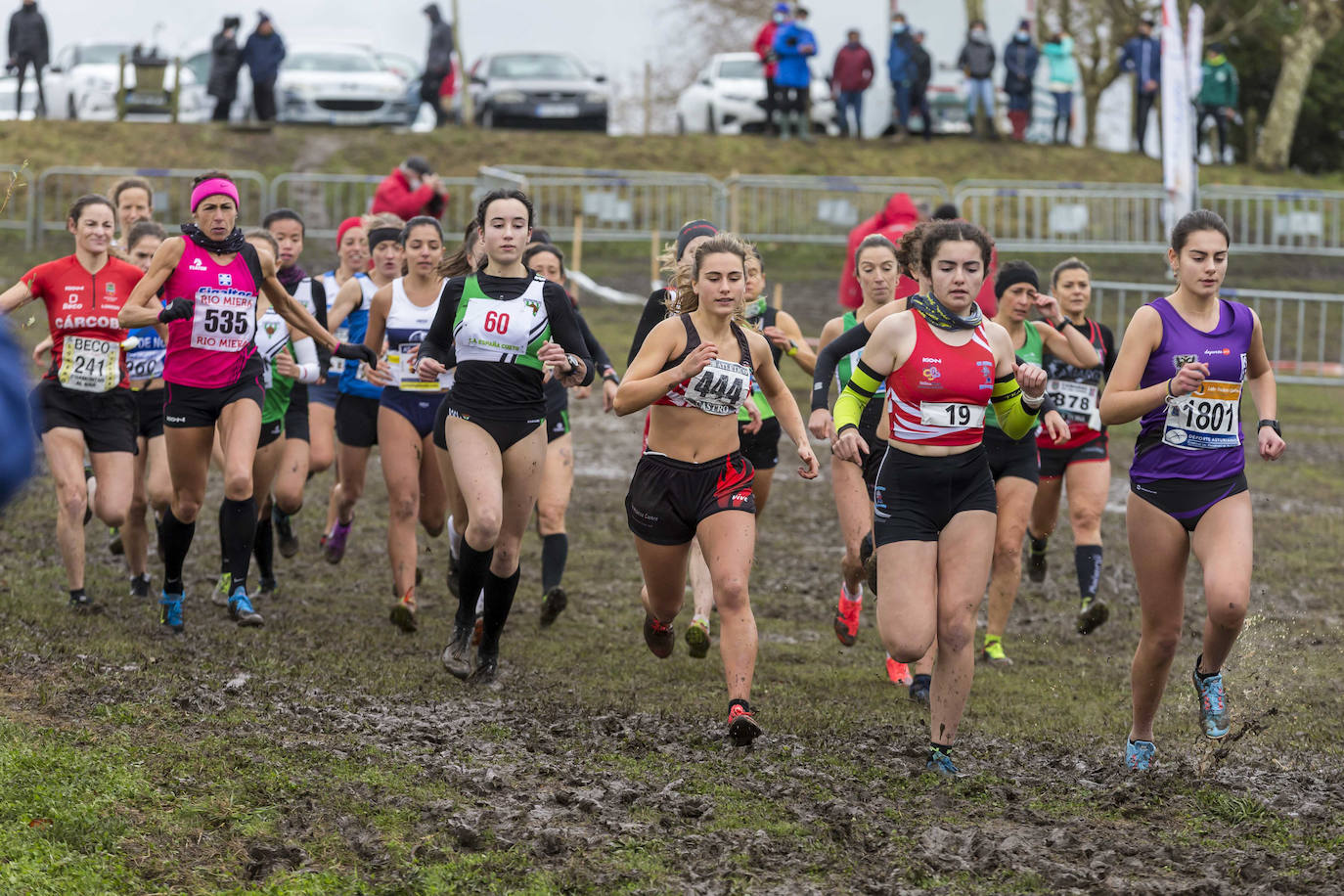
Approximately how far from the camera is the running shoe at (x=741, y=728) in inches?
261

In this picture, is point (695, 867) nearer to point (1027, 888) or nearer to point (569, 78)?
point (1027, 888)

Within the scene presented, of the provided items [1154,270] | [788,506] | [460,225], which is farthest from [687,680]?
[1154,270]

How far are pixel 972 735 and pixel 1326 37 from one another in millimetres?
32534

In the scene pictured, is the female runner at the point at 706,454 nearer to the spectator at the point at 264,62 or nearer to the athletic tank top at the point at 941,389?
the athletic tank top at the point at 941,389

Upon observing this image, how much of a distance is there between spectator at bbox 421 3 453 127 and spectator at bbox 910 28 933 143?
831 centimetres

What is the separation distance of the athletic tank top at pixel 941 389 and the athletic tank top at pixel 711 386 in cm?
88

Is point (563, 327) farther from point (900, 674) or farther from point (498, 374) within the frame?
point (900, 674)

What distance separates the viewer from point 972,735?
7.16 m

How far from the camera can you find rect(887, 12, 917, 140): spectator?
2828 centimetres

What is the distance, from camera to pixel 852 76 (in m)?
28.8

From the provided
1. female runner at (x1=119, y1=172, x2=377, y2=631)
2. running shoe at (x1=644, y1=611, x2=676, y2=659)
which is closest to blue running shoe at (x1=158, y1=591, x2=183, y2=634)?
female runner at (x1=119, y1=172, x2=377, y2=631)

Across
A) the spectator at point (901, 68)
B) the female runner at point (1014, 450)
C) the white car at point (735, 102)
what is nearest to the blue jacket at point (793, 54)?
the white car at point (735, 102)

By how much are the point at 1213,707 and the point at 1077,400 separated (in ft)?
11.1

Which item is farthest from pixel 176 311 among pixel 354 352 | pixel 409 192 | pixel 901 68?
pixel 901 68
